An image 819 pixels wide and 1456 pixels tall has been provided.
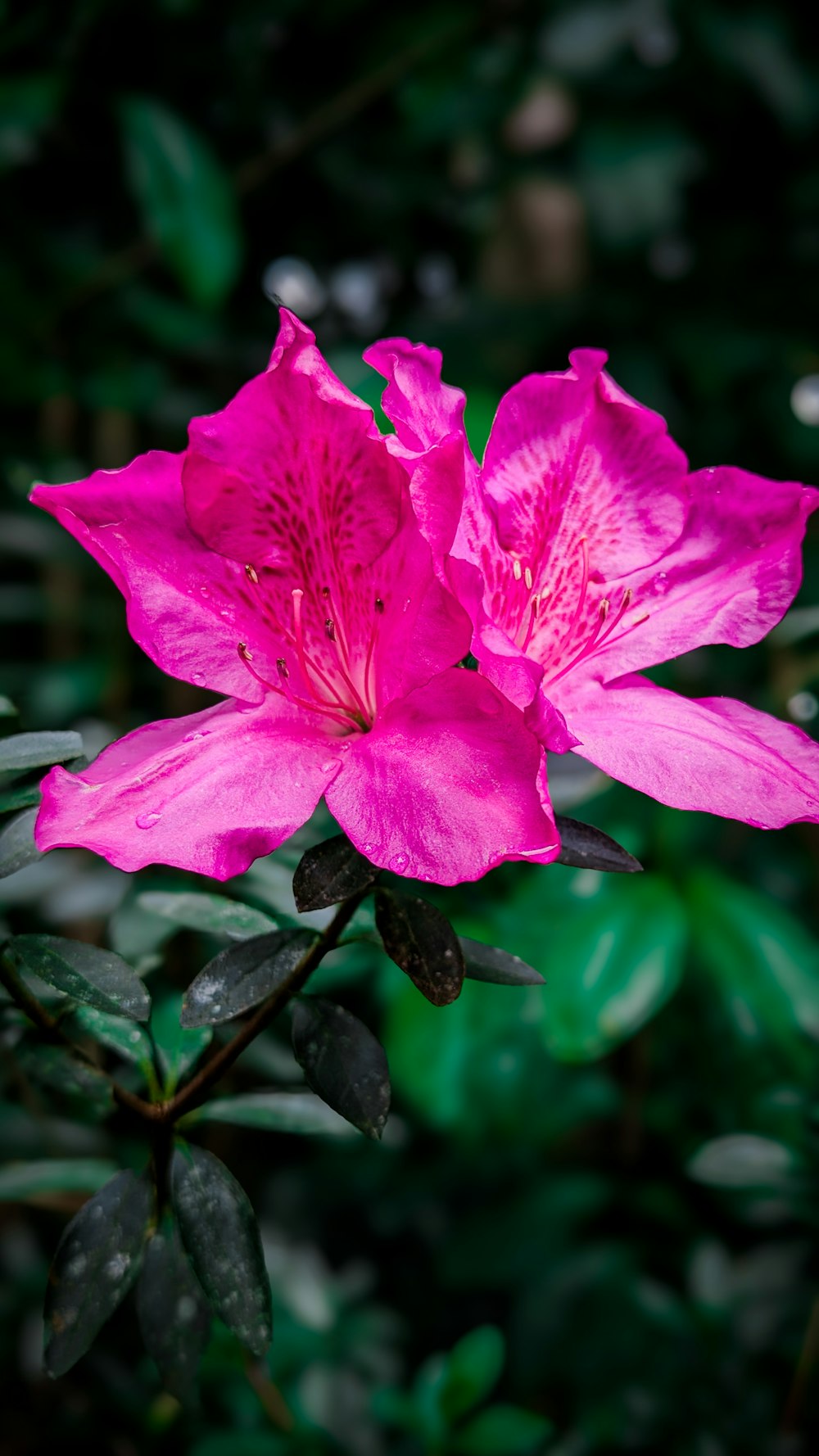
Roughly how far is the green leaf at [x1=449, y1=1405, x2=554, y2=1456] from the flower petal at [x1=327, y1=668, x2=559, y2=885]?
0.81m

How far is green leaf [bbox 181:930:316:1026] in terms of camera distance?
51 cm

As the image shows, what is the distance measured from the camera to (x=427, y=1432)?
1.02 meters

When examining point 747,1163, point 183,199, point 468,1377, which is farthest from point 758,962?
point 183,199

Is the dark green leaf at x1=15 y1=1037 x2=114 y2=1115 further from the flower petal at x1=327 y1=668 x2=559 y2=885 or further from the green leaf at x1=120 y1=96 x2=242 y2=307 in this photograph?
the green leaf at x1=120 y1=96 x2=242 y2=307

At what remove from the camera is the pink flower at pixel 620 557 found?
529 millimetres

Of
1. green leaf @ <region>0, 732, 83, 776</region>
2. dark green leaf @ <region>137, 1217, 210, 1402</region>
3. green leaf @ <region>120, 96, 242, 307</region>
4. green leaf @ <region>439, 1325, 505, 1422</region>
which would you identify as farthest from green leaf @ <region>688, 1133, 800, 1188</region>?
green leaf @ <region>120, 96, 242, 307</region>

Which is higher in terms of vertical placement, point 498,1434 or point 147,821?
point 147,821

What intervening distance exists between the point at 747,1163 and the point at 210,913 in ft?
2.14

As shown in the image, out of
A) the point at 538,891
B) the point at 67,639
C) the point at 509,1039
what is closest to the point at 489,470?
the point at 538,891

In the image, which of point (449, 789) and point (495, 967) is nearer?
point (449, 789)

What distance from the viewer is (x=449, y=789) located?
1.55 ft

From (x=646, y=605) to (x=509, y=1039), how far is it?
633 millimetres

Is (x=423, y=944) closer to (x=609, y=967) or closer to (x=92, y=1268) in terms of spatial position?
(x=92, y=1268)

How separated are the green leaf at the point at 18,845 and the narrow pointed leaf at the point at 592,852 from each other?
10.4 inches
